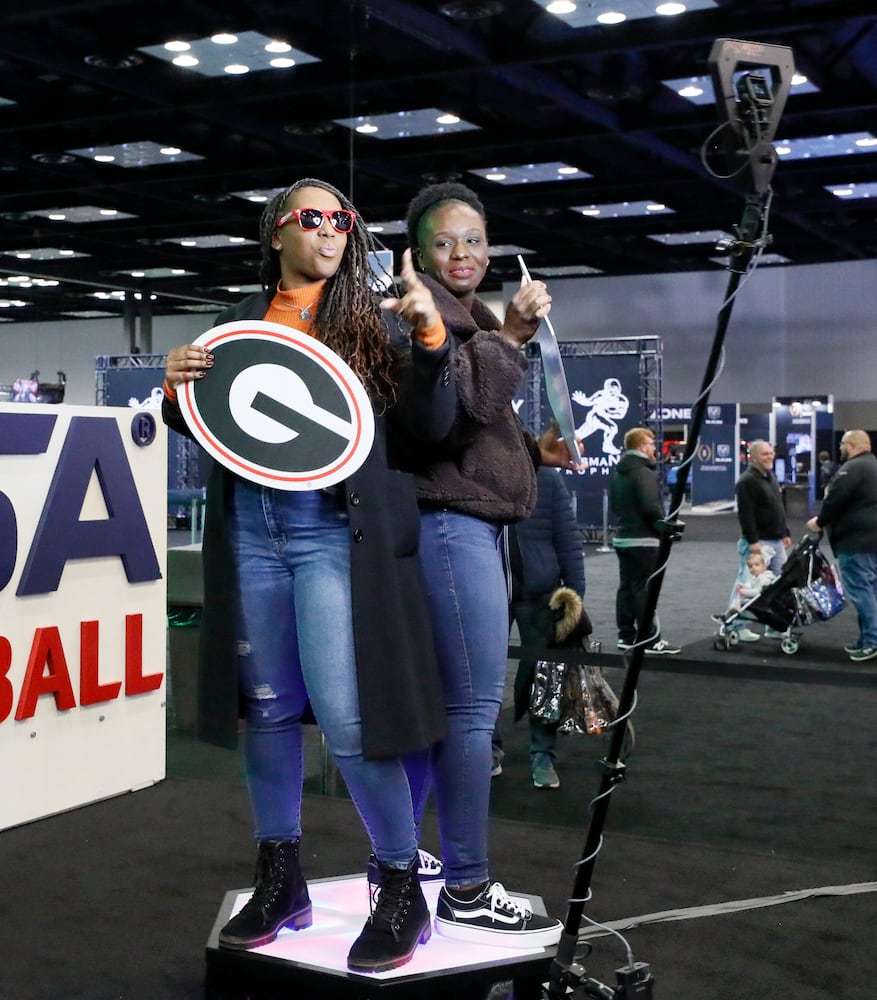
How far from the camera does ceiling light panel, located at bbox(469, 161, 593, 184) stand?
12.4 meters

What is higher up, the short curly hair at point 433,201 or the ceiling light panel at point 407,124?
the ceiling light panel at point 407,124

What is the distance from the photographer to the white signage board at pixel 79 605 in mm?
3480

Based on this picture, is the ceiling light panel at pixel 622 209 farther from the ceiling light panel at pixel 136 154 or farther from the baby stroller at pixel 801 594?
the baby stroller at pixel 801 594

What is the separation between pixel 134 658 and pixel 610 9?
18.2ft

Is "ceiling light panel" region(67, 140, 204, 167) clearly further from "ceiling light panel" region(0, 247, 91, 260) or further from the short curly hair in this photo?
the short curly hair

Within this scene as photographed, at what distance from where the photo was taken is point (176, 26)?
26.1 ft

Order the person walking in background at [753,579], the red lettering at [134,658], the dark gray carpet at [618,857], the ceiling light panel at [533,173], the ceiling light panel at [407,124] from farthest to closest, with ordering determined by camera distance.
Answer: the ceiling light panel at [533,173] < the ceiling light panel at [407,124] < the person walking in background at [753,579] < the red lettering at [134,658] < the dark gray carpet at [618,857]

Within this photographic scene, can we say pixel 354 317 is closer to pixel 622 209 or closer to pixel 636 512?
pixel 636 512

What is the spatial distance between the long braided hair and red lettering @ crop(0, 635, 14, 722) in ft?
5.77

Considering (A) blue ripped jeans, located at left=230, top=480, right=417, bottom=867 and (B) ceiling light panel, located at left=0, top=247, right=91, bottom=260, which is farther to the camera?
(B) ceiling light panel, located at left=0, top=247, right=91, bottom=260

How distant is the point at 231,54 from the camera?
8.54 metres

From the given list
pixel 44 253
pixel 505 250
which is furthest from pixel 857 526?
pixel 44 253

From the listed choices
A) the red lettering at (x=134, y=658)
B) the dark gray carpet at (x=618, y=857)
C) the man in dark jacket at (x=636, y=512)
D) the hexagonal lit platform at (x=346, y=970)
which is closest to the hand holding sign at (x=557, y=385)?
the hexagonal lit platform at (x=346, y=970)

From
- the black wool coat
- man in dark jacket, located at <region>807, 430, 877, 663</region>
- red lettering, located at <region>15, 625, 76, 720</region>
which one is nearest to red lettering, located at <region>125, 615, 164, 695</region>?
red lettering, located at <region>15, 625, 76, 720</region>
